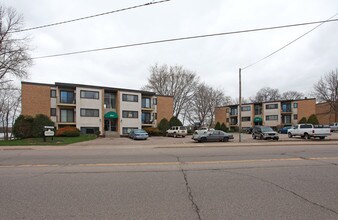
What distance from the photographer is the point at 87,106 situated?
4231 centimetres

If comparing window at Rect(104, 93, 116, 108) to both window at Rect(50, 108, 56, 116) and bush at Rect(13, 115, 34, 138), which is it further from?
bush at Rect(13, 115, 34, 138)

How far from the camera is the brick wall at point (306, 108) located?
63.2 metres

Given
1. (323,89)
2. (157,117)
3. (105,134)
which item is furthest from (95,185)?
(323,89)

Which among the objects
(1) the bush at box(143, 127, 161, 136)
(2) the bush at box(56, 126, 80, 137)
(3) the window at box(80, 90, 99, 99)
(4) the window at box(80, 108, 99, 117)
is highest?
(3) the window at box(80, 90, 99, 99)

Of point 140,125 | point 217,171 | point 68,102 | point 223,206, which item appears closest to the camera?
point 223,206

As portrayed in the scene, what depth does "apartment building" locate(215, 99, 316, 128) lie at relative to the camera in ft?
209

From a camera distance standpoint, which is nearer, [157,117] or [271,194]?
[271,194]

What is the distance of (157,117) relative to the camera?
51.3 metres

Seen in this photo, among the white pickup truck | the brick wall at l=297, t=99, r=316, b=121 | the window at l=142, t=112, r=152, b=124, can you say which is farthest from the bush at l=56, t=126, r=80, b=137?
the brick wall at l=297, t=99, r=316, b=121

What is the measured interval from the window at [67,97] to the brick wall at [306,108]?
51584 mm

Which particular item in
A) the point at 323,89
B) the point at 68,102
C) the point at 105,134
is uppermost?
the point at 323,89

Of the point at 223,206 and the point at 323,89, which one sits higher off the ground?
the point at 323,89

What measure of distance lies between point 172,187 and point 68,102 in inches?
1527

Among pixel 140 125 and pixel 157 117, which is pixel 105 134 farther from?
pixel 157 117
